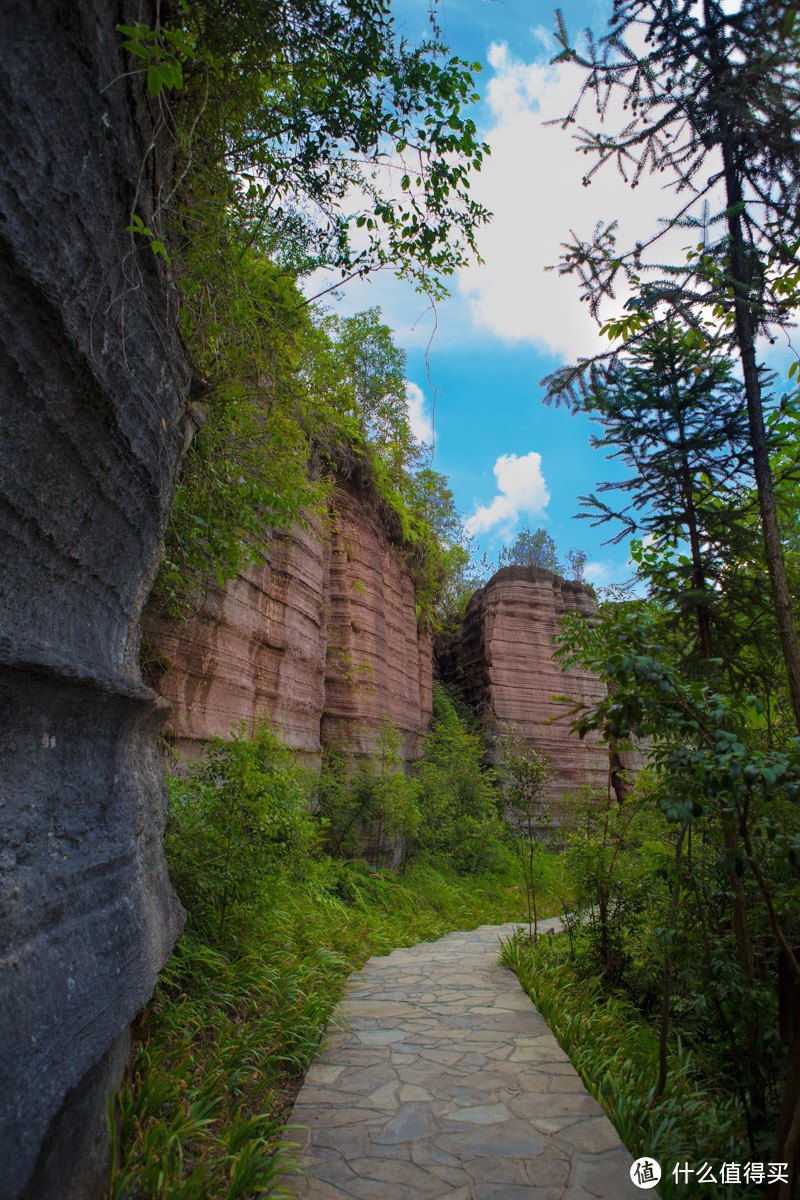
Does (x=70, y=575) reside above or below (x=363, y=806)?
above

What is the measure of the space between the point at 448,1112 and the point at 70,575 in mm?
3059

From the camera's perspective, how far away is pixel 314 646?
9.12 m

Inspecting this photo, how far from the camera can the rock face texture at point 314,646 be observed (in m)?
6.09

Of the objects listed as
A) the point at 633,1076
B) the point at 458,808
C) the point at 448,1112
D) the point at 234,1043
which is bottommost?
the point at 633,1076

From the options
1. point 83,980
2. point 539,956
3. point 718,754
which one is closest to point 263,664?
point 539,956

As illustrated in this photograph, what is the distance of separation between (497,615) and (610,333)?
10.9 meters

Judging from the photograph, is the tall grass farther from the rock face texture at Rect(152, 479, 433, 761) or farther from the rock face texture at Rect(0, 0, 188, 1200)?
the rock face texture at Rect(152, 479, 433, 761)

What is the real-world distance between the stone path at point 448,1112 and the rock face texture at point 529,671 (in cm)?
1031

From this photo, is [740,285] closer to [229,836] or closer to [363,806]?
[229,836]

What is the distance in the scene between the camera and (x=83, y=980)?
198cm

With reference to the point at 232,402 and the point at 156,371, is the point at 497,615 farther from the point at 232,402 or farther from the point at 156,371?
the point at 156,371

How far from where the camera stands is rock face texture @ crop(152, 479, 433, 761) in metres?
6.09

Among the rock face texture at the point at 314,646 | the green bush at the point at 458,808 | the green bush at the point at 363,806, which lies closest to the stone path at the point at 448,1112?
the rock face texture at the point at 314,646

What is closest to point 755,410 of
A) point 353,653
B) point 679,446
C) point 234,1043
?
point 679,446
